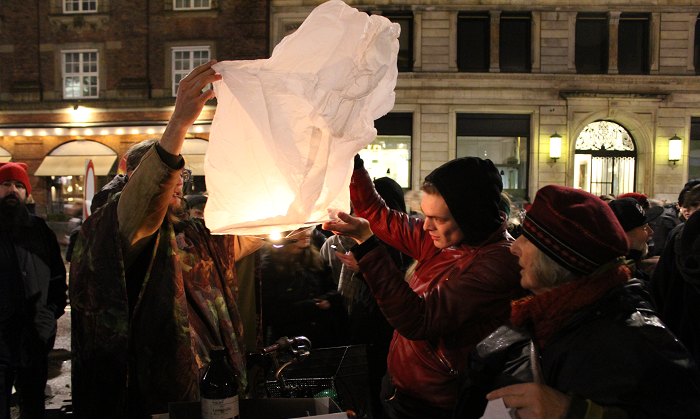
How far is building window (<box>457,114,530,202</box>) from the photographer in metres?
16.2

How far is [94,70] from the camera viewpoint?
703 inches

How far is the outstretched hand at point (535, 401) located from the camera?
1.30 m

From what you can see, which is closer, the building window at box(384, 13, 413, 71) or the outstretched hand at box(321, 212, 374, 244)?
the outstretched hand at box(321, 212, 374, 244)

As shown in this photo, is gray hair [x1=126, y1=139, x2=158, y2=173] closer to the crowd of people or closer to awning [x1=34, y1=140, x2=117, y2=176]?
the crowd of people

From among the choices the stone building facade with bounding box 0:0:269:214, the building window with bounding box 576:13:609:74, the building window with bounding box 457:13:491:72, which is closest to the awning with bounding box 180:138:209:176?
the stone building facade with bounding box 0:0:269:214

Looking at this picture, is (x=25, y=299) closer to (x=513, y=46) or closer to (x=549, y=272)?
(x=549, y=272)

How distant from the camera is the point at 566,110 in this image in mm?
15836

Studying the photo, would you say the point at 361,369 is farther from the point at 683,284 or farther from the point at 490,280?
the point at 683,284

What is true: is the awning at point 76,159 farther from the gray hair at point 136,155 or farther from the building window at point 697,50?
the building window at point 697,50

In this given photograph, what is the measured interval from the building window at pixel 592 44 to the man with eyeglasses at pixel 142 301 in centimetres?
1737

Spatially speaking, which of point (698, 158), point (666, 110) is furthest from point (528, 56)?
point (698, 158)

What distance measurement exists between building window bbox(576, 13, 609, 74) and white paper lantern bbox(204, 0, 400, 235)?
55.7ft

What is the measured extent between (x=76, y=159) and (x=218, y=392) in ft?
63.7

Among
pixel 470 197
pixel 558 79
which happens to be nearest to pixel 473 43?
pixel 558 79
